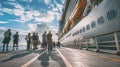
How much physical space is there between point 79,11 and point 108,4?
978cm

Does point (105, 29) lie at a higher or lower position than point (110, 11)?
lower

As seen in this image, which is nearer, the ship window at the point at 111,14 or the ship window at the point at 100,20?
the ship window at the point at 111,14

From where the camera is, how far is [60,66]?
3.38 meters

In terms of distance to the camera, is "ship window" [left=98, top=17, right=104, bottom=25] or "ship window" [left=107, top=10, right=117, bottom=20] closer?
"ship window" [left=107, top=10, right=117, bottom=20]

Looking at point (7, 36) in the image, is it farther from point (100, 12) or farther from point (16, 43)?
point (100, 12)

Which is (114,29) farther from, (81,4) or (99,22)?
(81,4)

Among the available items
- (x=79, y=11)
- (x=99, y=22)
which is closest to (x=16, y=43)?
(x=79, y=11)

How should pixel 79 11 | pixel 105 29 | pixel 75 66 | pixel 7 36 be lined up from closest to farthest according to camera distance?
pixel 75 66, pixel 105 29, pixel 7 36, pixel 79 11

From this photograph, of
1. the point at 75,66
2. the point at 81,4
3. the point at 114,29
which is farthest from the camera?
the point at 81,4

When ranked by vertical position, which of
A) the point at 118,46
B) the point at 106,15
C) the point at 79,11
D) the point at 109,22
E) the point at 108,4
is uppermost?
the point at 79,11

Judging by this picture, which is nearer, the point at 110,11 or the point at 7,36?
the point at 110,11

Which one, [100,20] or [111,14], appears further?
[100,20]

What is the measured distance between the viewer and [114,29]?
20.3ft

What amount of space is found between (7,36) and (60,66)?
11.9 meters
